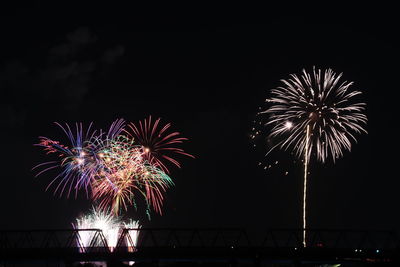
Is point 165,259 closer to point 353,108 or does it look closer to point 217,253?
point 217,253

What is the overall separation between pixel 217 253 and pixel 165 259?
17.8 ft

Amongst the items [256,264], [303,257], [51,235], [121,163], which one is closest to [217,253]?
[256,264]

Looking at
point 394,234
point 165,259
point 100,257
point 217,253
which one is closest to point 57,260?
point 100,257

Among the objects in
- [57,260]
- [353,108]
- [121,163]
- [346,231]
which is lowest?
[57,260]

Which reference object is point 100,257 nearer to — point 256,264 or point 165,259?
point 165,259

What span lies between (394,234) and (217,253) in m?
20.7

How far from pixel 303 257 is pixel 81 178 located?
24.6 meters

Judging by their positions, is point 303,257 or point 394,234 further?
point 394,234

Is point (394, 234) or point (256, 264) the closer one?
point (256, 264)

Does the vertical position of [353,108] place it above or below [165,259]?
above

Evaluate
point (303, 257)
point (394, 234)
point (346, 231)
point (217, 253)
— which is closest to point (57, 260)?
point (217, 253)

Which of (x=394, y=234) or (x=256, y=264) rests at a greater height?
(x=394, y=234)

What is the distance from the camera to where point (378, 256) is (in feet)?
228

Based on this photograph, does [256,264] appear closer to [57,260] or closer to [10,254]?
[57,260]
